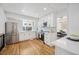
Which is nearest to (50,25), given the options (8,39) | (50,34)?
(50,34)

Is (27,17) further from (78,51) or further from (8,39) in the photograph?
(78,51)

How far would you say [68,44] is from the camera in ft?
5.90

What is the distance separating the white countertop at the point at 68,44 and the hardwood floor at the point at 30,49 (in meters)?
0.14

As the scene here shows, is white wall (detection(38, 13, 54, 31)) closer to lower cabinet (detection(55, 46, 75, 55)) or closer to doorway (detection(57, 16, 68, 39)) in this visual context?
doorway (detection(57, 16, 68, 39))

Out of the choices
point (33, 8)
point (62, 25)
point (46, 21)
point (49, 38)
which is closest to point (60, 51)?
point (49, 38)

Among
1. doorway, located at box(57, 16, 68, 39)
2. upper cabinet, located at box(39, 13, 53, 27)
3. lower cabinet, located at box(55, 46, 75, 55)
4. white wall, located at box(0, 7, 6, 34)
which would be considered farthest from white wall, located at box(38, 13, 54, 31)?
white wall, located at box(0, 7, 6, 34)

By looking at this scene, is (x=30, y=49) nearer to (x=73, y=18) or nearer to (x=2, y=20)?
(x=2, y=20)

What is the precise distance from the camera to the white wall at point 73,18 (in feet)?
5.80

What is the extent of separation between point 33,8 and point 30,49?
685 mm

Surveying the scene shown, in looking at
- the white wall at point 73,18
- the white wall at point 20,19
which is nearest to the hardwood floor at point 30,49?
the white wall at point 20,19

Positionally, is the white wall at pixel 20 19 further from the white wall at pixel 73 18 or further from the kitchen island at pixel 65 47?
the white wall at pixel 73 18

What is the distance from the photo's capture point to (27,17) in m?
1.80

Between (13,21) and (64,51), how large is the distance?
3.22 ft
